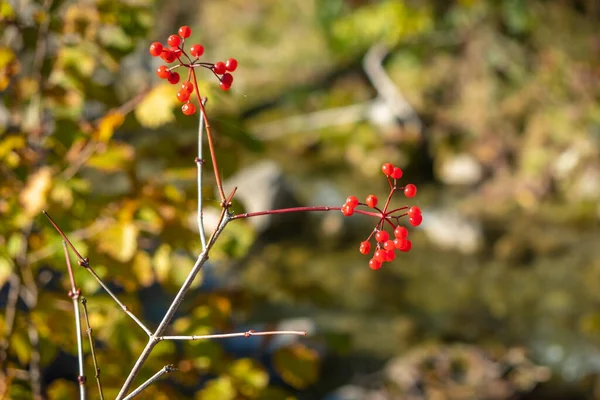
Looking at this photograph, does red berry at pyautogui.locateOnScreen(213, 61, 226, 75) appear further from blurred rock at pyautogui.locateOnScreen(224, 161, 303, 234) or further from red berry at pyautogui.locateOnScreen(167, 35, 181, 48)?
blurred rock at pyautogui.locateOnScreen(224, 161, 303, 234)

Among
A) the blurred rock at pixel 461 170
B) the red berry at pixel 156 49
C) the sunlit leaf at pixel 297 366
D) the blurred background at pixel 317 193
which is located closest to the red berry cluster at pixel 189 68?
the red berry at pixel 156 49

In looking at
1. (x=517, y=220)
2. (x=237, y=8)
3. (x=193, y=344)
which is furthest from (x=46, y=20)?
(x=237, y=8)

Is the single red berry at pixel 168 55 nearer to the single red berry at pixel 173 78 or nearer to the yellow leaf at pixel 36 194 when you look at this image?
the single red berry at pixel 173 78

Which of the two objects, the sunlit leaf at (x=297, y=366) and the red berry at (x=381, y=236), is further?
the sunlit leaf at (x=297, y=366)

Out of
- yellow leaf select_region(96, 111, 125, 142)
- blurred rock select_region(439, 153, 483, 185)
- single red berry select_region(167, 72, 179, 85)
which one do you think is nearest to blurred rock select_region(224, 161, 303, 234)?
blurred rock select_region(439, 153, 483, 185)

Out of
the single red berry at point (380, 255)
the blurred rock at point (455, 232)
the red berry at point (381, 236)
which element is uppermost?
the blurred rock at point (455, 232)

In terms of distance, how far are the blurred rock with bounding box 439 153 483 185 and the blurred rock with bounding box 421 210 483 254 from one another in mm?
921

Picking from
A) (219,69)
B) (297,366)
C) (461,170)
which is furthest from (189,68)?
(461,170)

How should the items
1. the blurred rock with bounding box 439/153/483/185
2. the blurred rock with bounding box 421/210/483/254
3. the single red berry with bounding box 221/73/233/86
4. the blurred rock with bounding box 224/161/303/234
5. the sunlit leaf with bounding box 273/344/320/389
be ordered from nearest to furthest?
the single red berry with bounding box 221/73/233/86
the sunlit leaf with bounding box 273/344/320/389
the blurred rock with bounding box 421/210/483/254
the blurred rock with bounding box 224/161/303/234
the blurred rock with bounding box 439/153/483/185

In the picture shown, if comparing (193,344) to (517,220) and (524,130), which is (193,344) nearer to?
(517,220)

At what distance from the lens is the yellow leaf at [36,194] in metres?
1.39

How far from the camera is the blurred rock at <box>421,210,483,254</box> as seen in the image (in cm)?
590

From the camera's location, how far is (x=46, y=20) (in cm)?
155

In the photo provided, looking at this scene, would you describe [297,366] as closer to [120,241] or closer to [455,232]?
[120,241]
